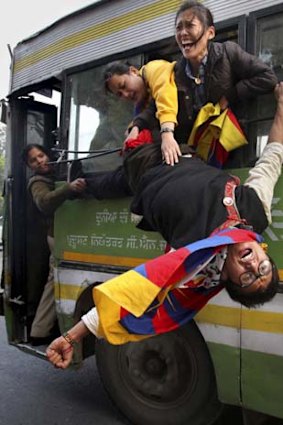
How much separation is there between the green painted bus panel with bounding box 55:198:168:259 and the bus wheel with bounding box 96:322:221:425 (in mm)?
569

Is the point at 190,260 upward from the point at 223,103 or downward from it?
downward

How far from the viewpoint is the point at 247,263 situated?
2.00m

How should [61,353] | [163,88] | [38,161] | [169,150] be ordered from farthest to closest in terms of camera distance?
[38,161]
[163,88]
[169,150]
[61,353]

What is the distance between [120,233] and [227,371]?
1.09 metres

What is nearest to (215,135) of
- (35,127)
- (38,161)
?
(38,161)

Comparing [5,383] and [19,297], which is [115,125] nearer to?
[19,297]

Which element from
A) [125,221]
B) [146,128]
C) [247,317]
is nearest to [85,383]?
[125,221]

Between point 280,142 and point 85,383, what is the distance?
9.83 feet

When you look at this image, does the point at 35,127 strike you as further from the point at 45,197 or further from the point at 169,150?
the point at 169,150

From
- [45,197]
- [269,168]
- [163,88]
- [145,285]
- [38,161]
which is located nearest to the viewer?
[145,285]

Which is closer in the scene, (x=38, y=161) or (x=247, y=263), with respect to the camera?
(x=247, y=263)

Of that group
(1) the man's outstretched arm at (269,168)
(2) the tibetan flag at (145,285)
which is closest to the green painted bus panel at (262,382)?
(1) the man's outstretched arm at (269,168)

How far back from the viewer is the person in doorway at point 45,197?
381 cm

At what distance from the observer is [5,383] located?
4586mm
